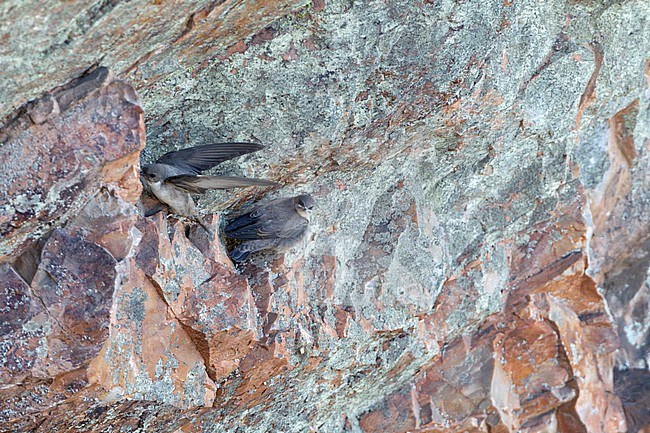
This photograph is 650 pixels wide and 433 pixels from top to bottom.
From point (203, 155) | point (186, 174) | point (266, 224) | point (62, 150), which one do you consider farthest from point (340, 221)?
point (62, 150)

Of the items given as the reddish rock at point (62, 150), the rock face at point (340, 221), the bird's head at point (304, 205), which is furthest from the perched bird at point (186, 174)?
the bird's head at point (304, 205)

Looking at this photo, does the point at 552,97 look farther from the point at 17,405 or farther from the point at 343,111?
the point at 17,405

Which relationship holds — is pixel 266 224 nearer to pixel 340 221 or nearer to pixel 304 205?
pixel 304 205

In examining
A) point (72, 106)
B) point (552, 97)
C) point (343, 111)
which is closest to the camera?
point (72, 106)

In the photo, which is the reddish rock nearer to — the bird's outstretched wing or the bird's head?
the bird's outstretched wing

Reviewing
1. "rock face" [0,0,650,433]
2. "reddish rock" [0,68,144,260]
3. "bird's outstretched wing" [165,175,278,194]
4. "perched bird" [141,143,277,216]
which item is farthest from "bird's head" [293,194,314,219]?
"reddish rock" [0,68,144,260]

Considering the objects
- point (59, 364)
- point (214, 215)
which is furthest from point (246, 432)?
point (59, 364)

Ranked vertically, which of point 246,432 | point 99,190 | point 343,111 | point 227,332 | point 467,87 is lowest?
point 246,432

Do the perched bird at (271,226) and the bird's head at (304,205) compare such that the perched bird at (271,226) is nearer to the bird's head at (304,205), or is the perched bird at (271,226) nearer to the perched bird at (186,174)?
the bird's head at (304,205)
